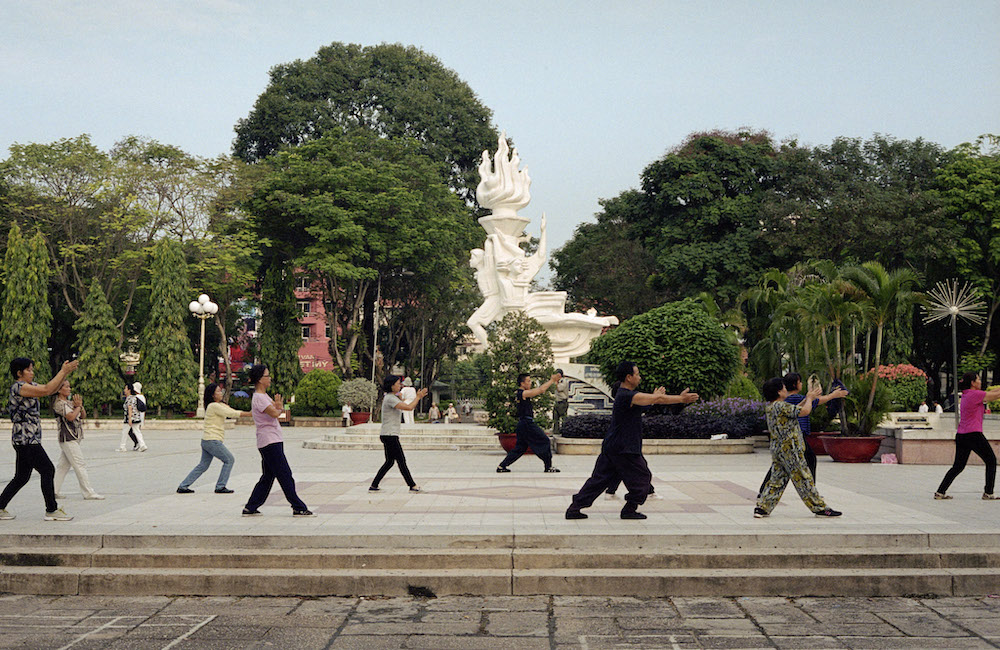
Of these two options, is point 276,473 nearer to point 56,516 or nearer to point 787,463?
point 56,516

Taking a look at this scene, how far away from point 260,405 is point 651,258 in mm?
39870

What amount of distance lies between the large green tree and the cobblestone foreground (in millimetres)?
43111

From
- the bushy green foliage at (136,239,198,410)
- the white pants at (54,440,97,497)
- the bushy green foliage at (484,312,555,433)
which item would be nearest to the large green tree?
the bushy green foliage at (136,239,198,410)

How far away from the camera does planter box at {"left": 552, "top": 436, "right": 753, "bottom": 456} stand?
20.9 meters

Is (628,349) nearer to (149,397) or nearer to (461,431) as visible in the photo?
(461,431)

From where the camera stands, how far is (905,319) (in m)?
38.4

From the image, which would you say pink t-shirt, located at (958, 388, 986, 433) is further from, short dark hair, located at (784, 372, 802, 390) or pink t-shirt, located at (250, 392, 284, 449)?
pink t-shirt, located at (250, 392, 284, 449)

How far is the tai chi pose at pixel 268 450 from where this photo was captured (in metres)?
9.77

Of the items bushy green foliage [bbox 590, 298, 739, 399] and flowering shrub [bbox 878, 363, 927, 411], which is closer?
bushy green foliage [bbox 590, 298, 739, 399]

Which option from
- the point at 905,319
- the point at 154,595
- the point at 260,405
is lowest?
the point at 154,595

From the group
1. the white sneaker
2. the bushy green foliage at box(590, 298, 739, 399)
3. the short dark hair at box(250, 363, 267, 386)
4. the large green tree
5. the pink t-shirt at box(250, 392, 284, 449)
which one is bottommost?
the white sneaker

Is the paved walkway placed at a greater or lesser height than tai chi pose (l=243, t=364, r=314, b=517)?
lesser

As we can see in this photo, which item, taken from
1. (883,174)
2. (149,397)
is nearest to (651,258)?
(883,174)

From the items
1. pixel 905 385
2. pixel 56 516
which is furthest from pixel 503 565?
pixel 905 385
